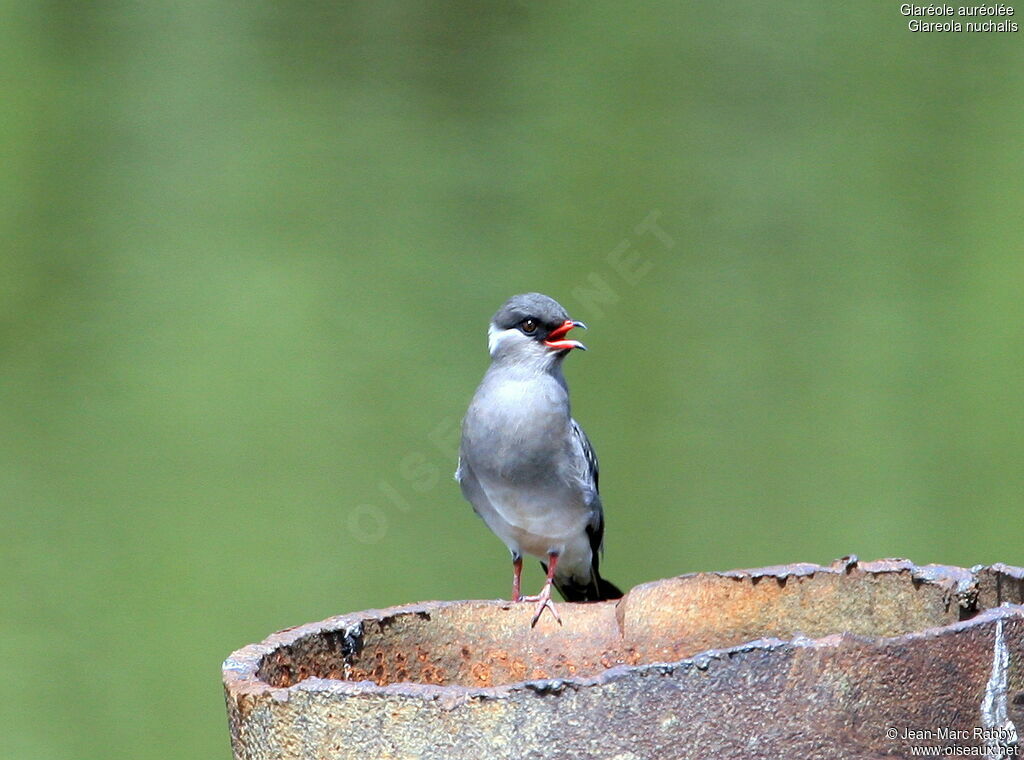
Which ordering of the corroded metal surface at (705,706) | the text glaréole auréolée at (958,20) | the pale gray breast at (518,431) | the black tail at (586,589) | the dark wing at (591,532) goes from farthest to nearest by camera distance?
the text glaréole auréolée at (958,20) → the black tail at (586,589) → the dark wing at (591,532) → the pale gray breast at (518,431) → the corroded metal surface at (705,706)

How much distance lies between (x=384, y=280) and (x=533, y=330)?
1.21 metres

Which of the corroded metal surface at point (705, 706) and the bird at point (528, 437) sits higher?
the bird at point (528, 437)

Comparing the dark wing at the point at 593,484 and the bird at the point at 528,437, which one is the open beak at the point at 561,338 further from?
the dark wing at the point at 593,484

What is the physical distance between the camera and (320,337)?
16.5 feet

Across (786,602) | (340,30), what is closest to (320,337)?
(340,30)

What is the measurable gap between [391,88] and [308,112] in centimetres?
31

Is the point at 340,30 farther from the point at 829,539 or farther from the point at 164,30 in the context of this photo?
the point at 829,539

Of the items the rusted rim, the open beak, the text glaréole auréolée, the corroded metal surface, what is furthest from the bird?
the text glaréole auréolée

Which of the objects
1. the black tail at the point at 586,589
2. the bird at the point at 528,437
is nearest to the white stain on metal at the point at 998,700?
the bird at the point at 528,437

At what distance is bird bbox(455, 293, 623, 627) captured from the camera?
3959 mm

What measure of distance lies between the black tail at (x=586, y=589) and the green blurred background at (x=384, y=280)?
0.31m

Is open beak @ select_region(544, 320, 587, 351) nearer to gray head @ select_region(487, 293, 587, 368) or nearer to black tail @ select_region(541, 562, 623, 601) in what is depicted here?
gray head @ select_region(487, 293, 587, 368)

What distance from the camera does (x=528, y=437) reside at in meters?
4.02

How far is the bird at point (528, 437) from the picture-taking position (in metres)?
3.96
